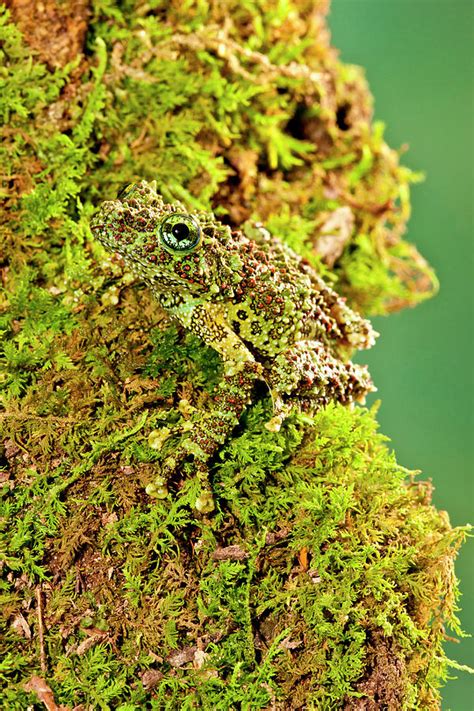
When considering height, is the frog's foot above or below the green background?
below

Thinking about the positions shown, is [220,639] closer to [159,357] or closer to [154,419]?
[154,419]

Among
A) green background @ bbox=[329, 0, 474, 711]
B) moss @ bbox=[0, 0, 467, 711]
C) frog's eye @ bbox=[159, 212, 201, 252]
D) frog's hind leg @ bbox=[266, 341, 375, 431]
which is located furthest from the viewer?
green background @ bbox=[329, 0, 474, 711]

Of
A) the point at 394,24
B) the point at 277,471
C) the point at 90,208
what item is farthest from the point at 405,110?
the point at 277,471

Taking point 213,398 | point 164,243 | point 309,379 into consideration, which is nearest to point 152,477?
point 213,398

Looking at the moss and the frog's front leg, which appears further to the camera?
the frog's front leg

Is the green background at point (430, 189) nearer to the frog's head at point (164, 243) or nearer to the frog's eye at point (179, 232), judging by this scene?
the frog's head at point (164, 243)

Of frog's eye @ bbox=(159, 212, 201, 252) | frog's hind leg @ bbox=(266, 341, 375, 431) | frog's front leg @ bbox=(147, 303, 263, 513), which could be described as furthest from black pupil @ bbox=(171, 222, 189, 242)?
frog's hind leg @ bbox=(266, 341, 375, 431)

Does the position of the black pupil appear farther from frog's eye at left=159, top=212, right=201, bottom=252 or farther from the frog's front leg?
the frog's front leg
